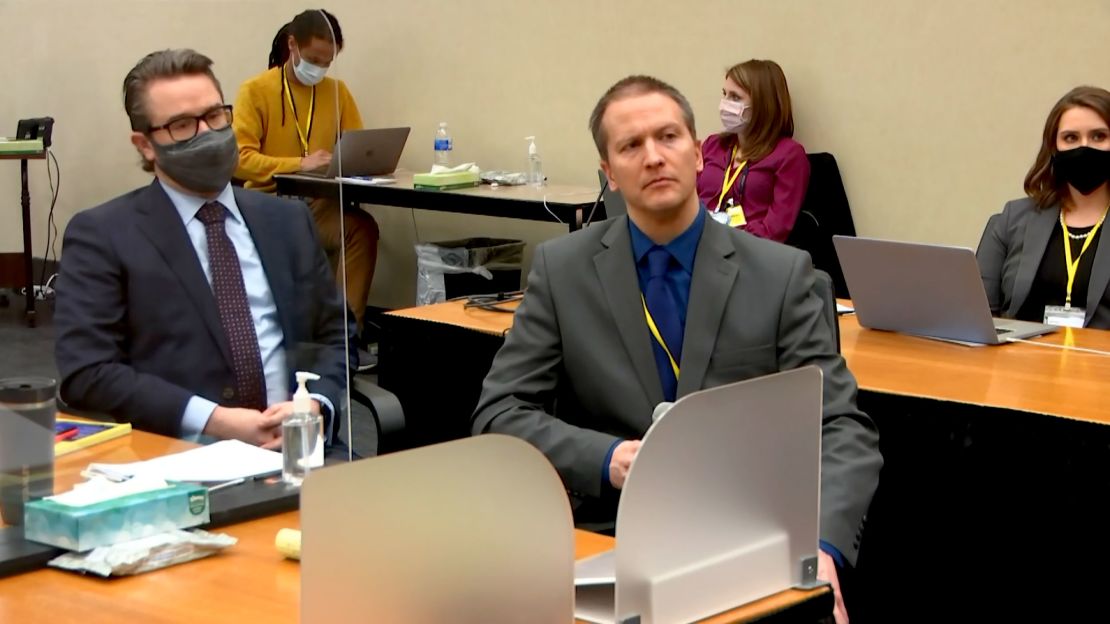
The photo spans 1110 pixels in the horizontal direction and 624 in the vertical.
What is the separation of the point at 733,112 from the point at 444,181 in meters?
1.31

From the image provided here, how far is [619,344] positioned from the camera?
2.33 metres

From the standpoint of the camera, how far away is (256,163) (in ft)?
6.69

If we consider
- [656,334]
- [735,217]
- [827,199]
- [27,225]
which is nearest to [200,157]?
[27,225]

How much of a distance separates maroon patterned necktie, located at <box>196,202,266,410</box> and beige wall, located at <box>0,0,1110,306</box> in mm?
904

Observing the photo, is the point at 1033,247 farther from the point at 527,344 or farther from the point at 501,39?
the point at 501,39

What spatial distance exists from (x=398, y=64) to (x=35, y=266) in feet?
15.7

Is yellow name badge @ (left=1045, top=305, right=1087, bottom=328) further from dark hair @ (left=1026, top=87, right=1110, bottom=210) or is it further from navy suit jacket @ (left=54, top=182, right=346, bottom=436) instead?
navy suit jacket @ (left=54, top=182, right=346, bottom=436)

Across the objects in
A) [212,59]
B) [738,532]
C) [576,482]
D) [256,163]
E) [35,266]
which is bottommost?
[576,482]

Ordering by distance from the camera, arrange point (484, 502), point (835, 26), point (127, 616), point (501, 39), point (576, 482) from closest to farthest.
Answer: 1. point (484, 502)
2. point (127, 616)
3. point (576, 482)
4. point (835, 26)
5. point (501, 39)

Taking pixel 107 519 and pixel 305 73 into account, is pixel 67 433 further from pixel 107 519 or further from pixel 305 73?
pixel 305 73

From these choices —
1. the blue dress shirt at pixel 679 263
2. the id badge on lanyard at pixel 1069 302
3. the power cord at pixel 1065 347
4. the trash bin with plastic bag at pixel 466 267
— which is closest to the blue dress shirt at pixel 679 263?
the blue dress shirt at pixel 679 263

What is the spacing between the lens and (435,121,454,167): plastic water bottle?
637 cm

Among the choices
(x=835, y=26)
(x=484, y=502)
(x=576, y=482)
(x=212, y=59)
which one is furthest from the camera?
(x=835, y=26)

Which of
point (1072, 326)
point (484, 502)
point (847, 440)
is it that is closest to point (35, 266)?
point (484, 502)
